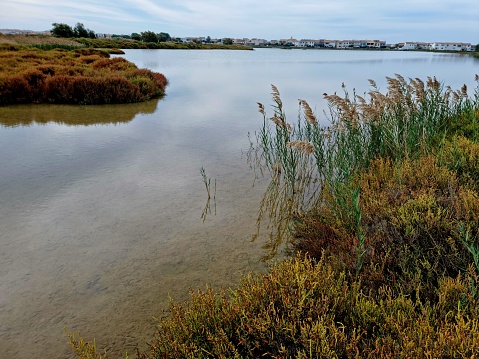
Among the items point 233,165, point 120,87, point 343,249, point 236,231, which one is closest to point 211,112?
point 120,87

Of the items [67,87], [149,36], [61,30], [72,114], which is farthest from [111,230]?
[149,36]

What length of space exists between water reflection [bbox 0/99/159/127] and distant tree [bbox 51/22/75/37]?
7048 centimetres

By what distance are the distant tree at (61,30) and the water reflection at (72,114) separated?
7048 cm

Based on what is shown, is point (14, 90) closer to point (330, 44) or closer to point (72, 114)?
point (72, 114)

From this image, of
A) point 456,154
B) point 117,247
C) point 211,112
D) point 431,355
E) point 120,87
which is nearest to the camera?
point 431,355

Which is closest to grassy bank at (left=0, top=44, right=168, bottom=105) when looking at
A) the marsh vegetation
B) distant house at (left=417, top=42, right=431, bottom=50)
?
the marsh vegetation

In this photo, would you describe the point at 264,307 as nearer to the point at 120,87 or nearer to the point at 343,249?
the point at 343,249

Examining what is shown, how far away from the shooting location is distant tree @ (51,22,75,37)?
2849 inches

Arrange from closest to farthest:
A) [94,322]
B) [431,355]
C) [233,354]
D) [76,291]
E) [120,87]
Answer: [431,355] → [233,354] → [94,322] → [76,291] → [120,87]

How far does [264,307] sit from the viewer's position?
254 cm

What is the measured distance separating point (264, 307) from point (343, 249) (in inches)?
60.6

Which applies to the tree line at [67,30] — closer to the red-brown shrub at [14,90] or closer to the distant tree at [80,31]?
the distant tree at [80,31]

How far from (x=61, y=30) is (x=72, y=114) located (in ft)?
241

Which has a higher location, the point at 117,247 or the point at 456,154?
the point at 456,154
